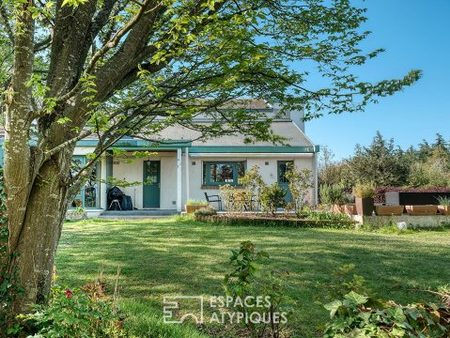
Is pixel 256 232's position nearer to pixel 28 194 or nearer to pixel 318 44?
pixel 318 44

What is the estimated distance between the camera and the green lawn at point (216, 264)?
4.51 meters

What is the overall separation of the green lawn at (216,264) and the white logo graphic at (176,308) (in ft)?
0.35

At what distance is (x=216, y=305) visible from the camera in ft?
15.4

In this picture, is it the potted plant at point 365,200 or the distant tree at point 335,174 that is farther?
the distant tree at point 335,174

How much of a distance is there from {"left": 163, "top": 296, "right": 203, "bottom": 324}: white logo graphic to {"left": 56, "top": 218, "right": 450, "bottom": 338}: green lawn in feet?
0.35

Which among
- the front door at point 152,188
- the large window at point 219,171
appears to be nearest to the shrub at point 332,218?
the large window at point 219,171

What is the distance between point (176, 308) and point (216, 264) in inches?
90.2

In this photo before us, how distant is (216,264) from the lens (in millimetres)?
6859

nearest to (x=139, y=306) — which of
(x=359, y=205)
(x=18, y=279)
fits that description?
(x=18, y=279)

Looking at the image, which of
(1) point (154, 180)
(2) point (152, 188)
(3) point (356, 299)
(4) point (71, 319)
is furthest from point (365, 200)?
(4) point (71, 319)

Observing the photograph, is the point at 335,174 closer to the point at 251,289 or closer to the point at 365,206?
the point at 365,206

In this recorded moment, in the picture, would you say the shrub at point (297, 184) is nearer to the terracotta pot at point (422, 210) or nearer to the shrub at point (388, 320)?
the terracotta pot at point (422, 210)

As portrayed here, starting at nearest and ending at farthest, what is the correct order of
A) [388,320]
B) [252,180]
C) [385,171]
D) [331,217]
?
[388,320] → [331,217] → [252,180] → [385,171]

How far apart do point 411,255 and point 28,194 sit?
7457 mm
